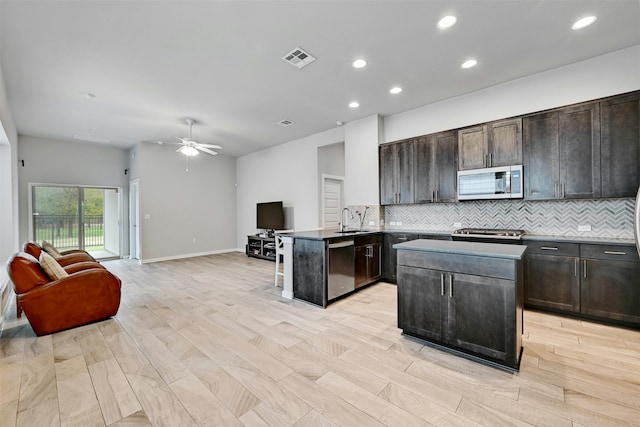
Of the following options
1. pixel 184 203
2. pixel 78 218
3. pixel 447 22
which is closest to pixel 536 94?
pixel 447 22

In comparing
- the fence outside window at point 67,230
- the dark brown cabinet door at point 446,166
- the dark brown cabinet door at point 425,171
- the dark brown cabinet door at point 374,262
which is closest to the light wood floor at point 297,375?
the dark brown cabinet door at point 374,262

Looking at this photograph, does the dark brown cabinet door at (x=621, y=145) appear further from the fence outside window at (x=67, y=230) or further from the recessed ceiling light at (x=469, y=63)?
the fence outside window at (x=67, y=230)

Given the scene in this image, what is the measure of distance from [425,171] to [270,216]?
4.31m

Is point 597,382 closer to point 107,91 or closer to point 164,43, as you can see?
point 164,43

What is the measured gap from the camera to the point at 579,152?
10.8ft

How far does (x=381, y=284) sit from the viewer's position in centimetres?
486

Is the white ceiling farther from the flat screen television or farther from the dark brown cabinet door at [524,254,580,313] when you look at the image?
the flat screen television

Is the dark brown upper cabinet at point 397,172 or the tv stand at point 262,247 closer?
the dark brown upper cabinet at point 397,172

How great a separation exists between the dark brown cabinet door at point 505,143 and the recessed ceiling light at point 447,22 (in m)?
1.78

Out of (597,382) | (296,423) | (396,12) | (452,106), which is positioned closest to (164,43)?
(396,12)

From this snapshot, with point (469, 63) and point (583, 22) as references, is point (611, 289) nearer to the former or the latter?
point (583, 22)

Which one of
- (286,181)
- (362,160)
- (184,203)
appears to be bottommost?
(184,203)

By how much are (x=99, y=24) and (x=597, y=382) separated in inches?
208

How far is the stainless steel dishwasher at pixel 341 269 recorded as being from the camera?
12.4 feet
